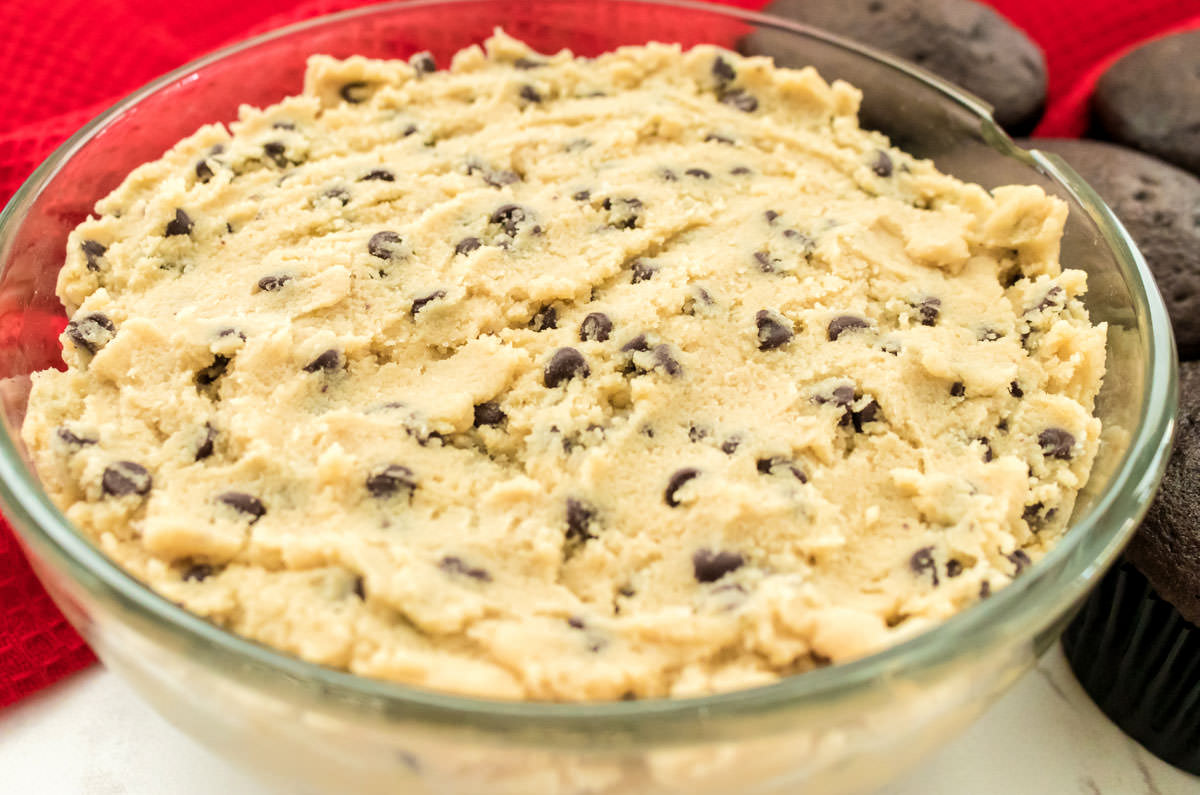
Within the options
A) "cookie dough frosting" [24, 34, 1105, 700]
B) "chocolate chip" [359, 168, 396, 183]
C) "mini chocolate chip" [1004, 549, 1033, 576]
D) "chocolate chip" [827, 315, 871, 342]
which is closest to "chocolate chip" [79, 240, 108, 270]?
"cookie dough frosting" [24, 34, 1105, 700]

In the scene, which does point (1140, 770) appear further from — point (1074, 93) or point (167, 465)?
point (1074, 93)

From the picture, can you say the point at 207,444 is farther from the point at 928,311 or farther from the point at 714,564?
the point at 928,311

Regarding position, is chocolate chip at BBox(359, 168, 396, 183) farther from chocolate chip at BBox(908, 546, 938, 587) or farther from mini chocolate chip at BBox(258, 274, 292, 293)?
chocolate chip at BBox(908, 546, 938, 587)

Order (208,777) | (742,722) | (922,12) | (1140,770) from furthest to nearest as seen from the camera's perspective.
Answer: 1. (922,12)
2. (1140,770)
3. (208,777)
4. (742,722)

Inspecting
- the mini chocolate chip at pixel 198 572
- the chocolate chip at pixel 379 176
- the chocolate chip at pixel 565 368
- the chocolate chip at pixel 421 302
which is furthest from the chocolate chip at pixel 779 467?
the chocolate chip at pixel 379 176

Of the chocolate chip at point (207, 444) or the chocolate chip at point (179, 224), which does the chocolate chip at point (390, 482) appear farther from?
the chocolate chip at point (179, 224)

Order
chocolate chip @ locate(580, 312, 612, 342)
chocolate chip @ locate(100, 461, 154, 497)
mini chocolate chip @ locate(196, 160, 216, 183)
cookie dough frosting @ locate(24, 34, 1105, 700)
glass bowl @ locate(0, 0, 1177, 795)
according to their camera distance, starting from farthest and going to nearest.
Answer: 1. mini chocolate chip @ locate(196, 160, 216, 183)
2. chocolate chip @ locate(580, 312, 612, 342)
3. chocolate chip @ locate(100, 461, 154, 497)
4. cookie dough frosting @ locate(24, 34, 1105, 700)
5. glass bowl @ locate(0, 0, 1177, 795)

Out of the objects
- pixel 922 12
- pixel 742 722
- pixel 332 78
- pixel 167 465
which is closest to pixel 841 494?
pixel 742 722
